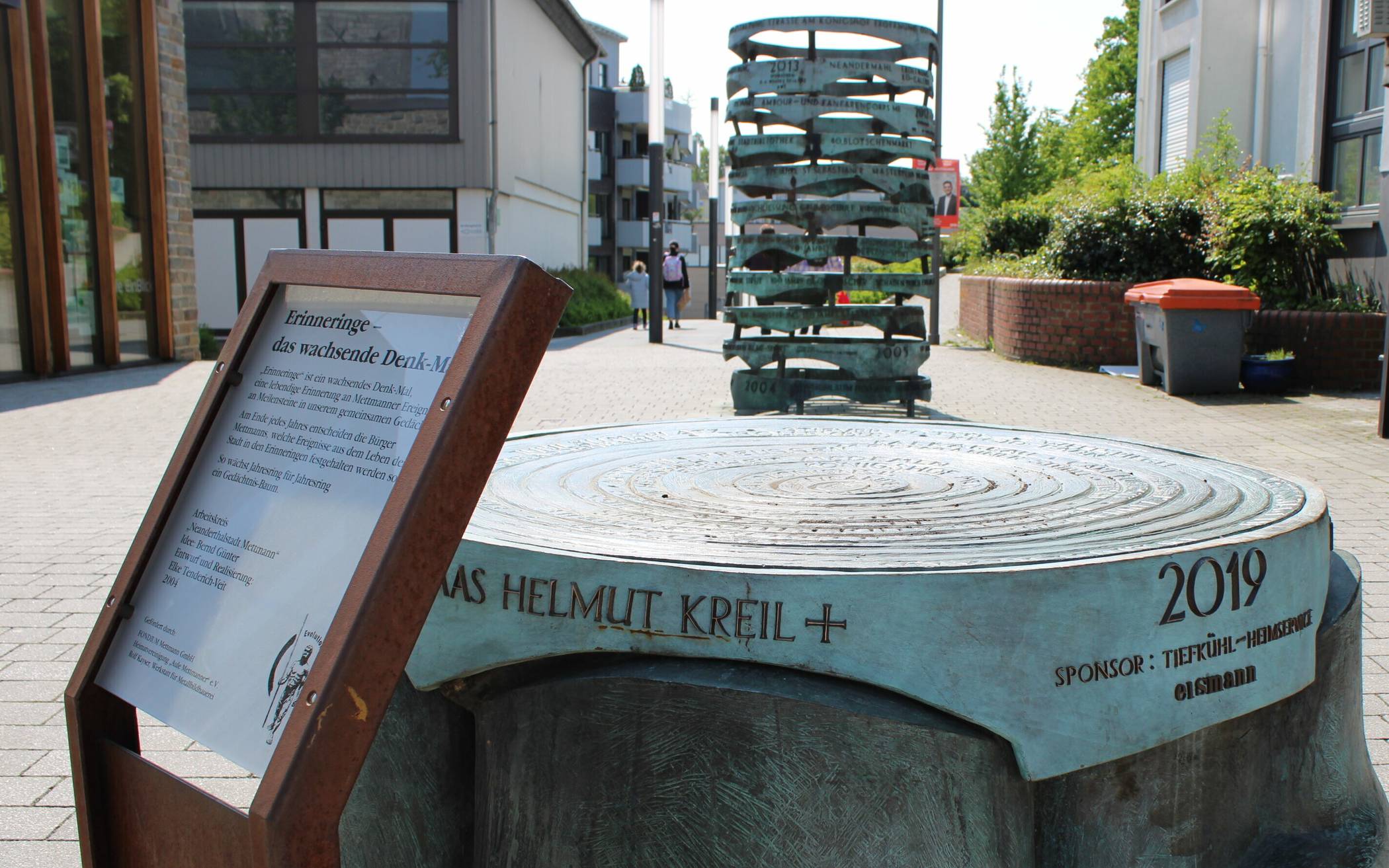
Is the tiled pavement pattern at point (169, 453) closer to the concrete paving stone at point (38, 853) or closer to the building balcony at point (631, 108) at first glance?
the concrete paving stone at point (38, 853)

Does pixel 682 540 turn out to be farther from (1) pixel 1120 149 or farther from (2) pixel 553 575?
(1) pixel 1120 149

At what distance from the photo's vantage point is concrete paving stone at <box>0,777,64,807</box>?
3350 millimetres

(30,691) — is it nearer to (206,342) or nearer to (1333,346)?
(1333,346)

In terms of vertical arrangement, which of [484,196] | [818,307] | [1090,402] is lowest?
[1090,402]

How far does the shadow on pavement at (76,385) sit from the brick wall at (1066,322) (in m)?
10.5

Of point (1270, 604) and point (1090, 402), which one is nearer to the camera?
point (1270, 604)

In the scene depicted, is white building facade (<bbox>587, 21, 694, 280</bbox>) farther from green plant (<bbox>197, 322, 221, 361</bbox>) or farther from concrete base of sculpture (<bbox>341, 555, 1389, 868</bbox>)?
concrete base of sculpture (<bbox>341, 555, 1389, 868</bbox>)

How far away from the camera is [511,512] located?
275 cm

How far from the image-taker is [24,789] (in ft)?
11.2

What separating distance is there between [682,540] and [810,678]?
0.45 m

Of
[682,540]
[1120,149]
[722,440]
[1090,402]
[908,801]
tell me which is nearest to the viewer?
[908,801]

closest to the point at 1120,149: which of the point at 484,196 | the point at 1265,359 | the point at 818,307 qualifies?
the point at 484,196

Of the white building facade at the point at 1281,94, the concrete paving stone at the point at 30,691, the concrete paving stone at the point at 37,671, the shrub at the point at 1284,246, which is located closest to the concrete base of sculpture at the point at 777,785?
the concrete paving stone at the point at 30,691

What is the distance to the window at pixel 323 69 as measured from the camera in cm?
2639
